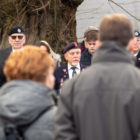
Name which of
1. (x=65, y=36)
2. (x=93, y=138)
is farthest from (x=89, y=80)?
(x=65, y=36)

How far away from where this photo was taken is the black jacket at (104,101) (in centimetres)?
263

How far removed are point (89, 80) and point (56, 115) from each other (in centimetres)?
32

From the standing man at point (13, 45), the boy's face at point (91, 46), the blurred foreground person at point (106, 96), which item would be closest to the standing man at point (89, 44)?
the boy's face at point (91, 46)

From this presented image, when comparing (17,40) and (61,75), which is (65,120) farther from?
(17,40)

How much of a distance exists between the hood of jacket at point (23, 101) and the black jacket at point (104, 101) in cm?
13

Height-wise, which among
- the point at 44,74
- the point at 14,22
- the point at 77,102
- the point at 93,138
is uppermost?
the point at 14,22

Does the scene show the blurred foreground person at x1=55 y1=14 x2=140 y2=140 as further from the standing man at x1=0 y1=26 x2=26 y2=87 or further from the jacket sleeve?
the standing man at x1=0 y1=26 x2=26 y2=87

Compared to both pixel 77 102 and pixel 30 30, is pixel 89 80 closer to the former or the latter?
pixel 77 102

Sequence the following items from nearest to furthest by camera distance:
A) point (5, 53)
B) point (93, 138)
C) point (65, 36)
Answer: point (93, 138) < point (5, 53) < point (65, 36)

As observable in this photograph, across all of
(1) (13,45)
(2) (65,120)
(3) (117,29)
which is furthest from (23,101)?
(1) (13,45)

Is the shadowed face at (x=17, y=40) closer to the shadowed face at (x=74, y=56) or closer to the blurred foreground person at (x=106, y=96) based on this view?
Result: the shadowed face at (x=74, y=56)

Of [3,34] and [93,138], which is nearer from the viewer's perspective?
[93,138]

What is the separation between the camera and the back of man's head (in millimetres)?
2752

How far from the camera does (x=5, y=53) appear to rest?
580cm
